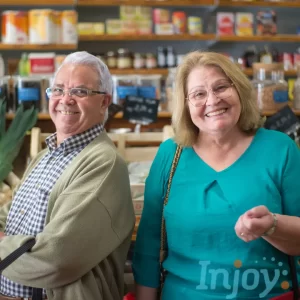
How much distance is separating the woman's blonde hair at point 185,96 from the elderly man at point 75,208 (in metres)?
0.22

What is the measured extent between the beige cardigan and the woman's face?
11.1 inches

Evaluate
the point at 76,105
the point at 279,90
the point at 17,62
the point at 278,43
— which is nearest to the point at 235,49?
the point at 278,43

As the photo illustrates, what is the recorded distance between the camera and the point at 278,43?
6.83 m

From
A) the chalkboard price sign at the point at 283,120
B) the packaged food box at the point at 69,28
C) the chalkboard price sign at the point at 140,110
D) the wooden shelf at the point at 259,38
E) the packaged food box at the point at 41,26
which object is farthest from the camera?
the wooden shelf at the point at 259,38

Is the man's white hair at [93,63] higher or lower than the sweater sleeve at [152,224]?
higher

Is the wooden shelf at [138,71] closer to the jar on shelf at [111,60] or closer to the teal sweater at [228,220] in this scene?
the jar on shelf at [111,60]

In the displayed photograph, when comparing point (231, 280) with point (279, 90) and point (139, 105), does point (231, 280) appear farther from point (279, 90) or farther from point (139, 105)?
point (279, 90)

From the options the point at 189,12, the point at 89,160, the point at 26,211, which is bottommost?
the point at 26,211

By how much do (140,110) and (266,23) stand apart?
3.78 m

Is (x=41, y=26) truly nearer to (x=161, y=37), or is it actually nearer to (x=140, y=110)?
(x=161, y=37)

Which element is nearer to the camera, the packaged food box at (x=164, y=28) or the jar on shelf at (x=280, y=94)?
the jar on shelf at (x=280, y=94)

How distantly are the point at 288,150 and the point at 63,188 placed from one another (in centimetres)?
67

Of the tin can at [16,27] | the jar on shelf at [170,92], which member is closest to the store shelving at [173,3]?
the tin can at [16,27]

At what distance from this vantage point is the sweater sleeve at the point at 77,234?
5.16 ft
